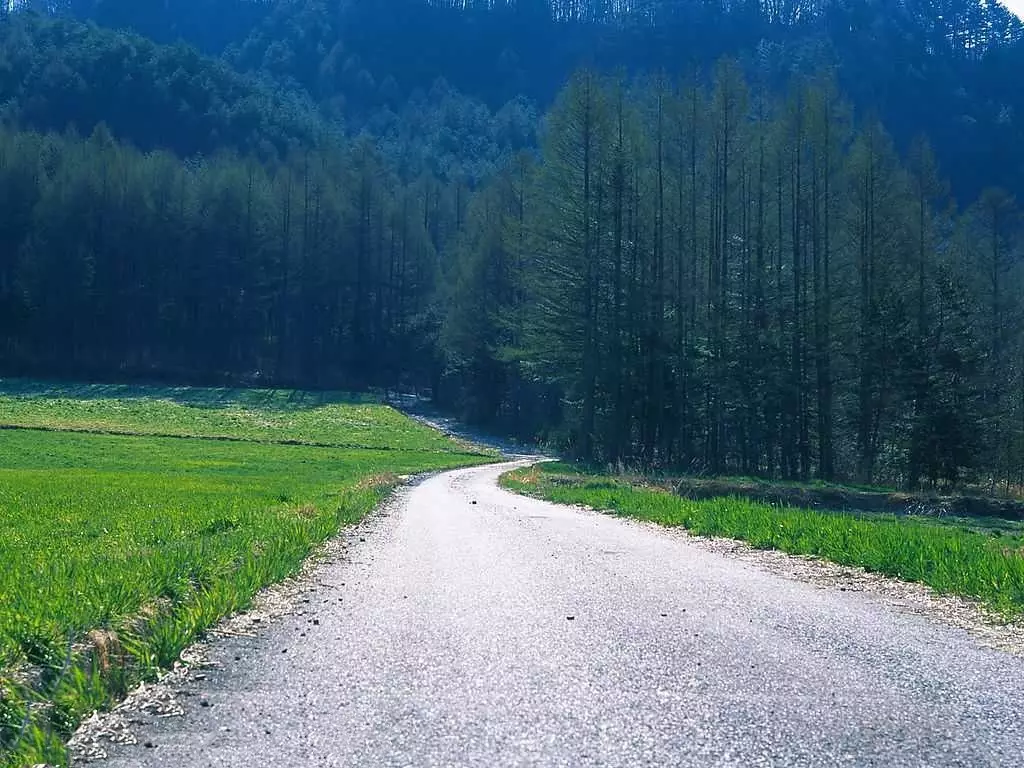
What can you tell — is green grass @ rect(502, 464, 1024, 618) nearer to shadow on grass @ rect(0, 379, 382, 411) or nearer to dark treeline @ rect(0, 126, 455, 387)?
shadow on grass @ rect(0, 379, 382, 411)

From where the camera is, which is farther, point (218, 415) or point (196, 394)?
point (196, 394)

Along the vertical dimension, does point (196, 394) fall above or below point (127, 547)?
above

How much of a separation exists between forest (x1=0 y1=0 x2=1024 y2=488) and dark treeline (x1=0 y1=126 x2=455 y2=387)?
0.87ft

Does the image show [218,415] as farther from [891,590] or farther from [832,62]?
[832,62]

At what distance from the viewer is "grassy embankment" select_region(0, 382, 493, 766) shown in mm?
5336

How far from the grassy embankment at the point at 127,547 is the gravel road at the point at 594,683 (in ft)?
1.82

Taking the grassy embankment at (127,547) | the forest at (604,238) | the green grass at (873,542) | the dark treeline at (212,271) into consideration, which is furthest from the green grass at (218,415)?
the green grass at (873,542)

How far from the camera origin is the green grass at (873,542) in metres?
8.83

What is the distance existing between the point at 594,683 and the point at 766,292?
111ft

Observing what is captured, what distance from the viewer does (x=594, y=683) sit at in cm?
548

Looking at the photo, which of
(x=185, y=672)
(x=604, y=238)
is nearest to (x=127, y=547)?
(x=185, y=672)

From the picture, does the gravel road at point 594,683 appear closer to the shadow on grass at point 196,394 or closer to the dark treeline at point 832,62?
the shadow on grass at point 196,394

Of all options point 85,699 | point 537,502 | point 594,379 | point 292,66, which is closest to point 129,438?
point 594,379

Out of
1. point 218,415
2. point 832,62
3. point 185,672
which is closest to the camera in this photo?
point 185,672
